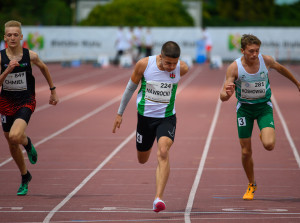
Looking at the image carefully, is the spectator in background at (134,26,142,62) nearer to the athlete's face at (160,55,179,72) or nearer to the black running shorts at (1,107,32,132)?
the black running shorts at (1,107,32,132)

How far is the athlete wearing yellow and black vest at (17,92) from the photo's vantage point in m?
8.60

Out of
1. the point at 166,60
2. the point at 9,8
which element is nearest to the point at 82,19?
the point at 9,8

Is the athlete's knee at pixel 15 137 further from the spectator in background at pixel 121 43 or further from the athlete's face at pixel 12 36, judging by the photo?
the spectator in background at pixel 121 43

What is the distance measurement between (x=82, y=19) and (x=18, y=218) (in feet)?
157

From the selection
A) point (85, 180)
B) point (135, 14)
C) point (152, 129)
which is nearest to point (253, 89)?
point (152, 129)

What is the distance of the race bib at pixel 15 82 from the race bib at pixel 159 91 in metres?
1.51

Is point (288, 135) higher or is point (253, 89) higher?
point (253, 89)

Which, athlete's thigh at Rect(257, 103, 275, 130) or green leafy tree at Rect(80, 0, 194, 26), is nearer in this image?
athlete's thigh at Rect(257, 103, 275, 130)

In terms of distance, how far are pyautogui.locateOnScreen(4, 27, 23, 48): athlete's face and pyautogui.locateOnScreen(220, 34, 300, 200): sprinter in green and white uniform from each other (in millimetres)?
2332

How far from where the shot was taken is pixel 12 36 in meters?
8.47

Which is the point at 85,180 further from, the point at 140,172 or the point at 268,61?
the point at 268,61

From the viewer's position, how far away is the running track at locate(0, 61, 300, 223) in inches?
304

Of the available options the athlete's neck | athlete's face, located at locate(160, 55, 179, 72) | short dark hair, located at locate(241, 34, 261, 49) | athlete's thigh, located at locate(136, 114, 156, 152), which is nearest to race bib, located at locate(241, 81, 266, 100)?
short dark hair, located at locate(241, 34, 261, 49)

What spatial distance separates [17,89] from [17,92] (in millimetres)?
37
